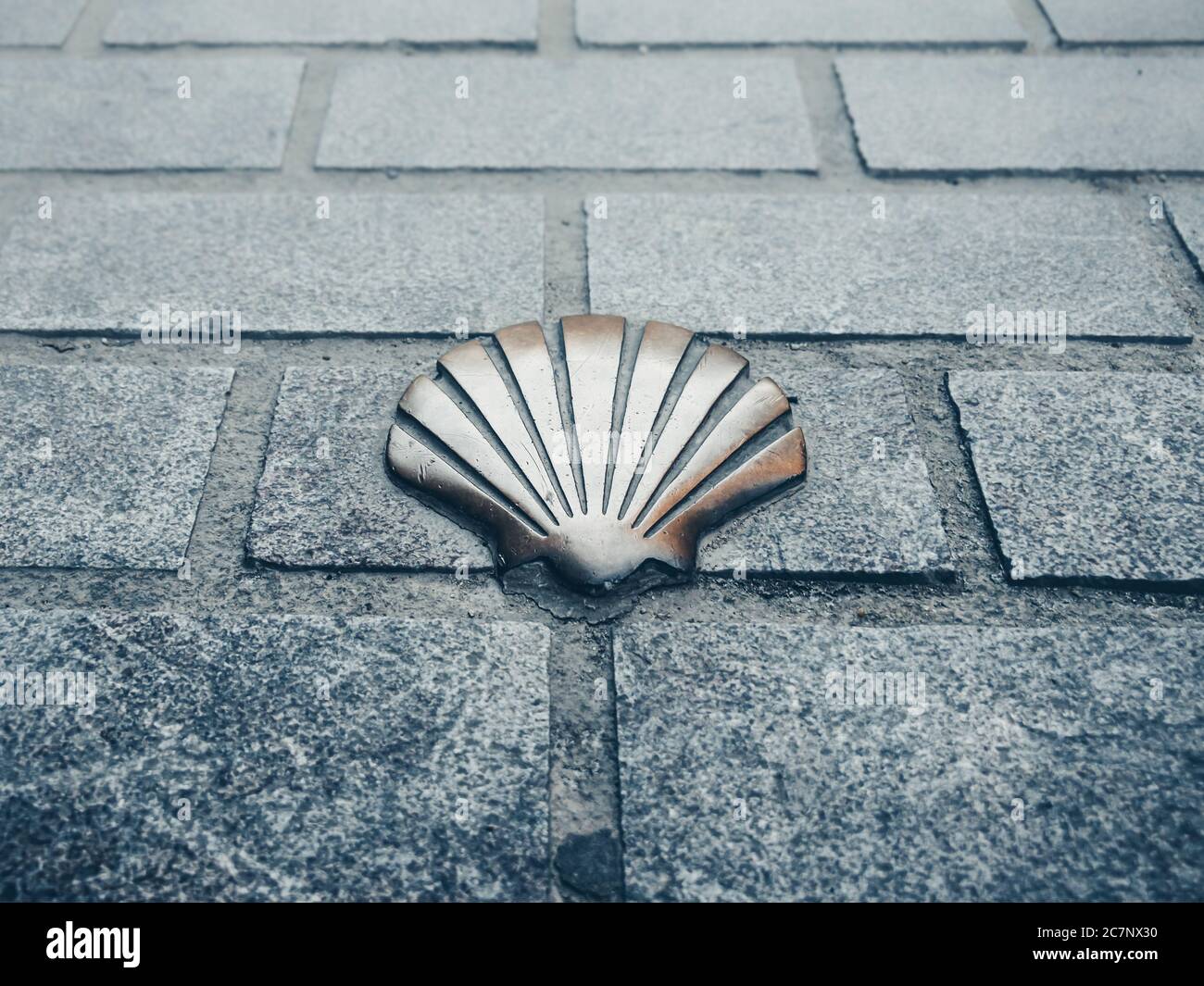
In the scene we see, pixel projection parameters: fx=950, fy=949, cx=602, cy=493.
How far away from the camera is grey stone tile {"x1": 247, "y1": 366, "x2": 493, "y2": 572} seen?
3.46 feet

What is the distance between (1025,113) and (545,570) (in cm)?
132

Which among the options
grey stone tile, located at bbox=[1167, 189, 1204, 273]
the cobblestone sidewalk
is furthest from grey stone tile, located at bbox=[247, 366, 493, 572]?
grey stone tile, located at bbox=[1167, 189, 1204, 273]

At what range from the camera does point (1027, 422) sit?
120 cm

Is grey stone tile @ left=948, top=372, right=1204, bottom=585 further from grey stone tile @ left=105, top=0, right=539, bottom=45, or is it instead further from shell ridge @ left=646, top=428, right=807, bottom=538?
grey stone tile @ left=105, top=0, right=539, bottom=45

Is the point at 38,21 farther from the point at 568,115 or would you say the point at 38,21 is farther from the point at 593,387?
the point at 593,387

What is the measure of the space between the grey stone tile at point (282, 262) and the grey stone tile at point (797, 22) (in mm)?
640

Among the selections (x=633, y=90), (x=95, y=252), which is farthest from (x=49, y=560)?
(x=633, y=90)

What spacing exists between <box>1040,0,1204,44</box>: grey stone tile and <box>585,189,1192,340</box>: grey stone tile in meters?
0.60

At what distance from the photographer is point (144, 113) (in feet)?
5.65

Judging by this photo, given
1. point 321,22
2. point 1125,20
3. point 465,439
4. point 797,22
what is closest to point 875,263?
point 465,439

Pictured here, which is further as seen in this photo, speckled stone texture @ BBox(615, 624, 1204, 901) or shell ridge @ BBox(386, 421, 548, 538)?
shell ridge @ BBox(386, 421, 548, 538)

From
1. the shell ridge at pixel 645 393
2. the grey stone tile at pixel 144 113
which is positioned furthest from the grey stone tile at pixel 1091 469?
the grey stone tile at pixel 144 113
